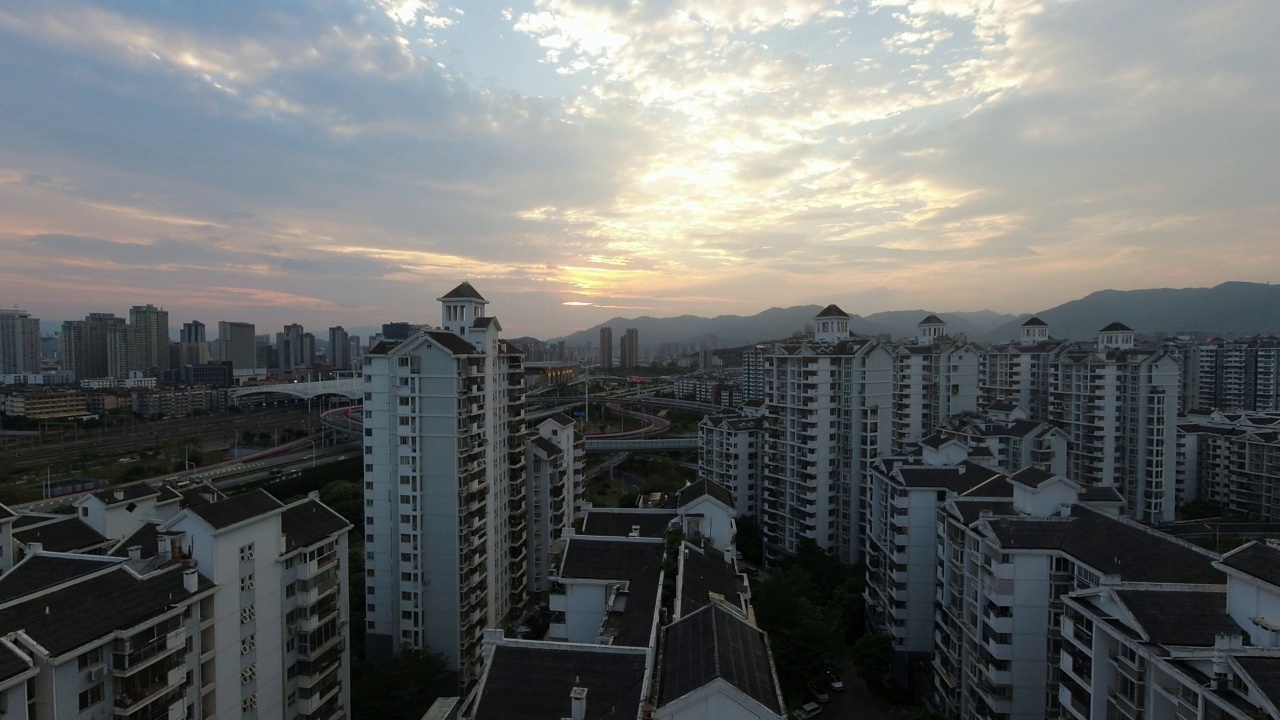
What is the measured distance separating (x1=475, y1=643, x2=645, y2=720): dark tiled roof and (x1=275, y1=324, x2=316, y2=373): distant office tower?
363ft

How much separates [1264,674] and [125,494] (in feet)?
65.6

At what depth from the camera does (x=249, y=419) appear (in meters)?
60.8

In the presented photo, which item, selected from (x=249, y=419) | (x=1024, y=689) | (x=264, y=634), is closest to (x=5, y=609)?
(x=264, y=634)

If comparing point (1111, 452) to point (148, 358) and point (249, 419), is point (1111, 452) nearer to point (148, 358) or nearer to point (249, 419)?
point (249, 419)

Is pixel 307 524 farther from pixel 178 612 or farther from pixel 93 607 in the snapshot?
pixel 93 607


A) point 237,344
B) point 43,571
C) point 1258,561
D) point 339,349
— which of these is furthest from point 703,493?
point 339,349

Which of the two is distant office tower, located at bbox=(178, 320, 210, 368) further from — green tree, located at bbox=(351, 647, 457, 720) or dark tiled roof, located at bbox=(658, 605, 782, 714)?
dark tiled roof, located at bbox=(658, 605, 782, 714)

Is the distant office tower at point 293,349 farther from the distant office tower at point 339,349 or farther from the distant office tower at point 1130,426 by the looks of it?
the distant office tower at point 1130,426

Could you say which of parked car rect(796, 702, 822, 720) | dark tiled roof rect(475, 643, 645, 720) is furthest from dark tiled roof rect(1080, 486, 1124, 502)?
dark tiled roof rect(475, 643, 645, 720)

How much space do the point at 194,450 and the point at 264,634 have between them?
3690 centimetres

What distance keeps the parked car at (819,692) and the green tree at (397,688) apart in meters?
9.19

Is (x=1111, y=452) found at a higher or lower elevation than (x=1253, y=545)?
lower

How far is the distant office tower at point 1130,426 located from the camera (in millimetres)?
26422

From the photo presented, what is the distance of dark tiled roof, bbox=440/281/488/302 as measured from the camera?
19.4 meters
